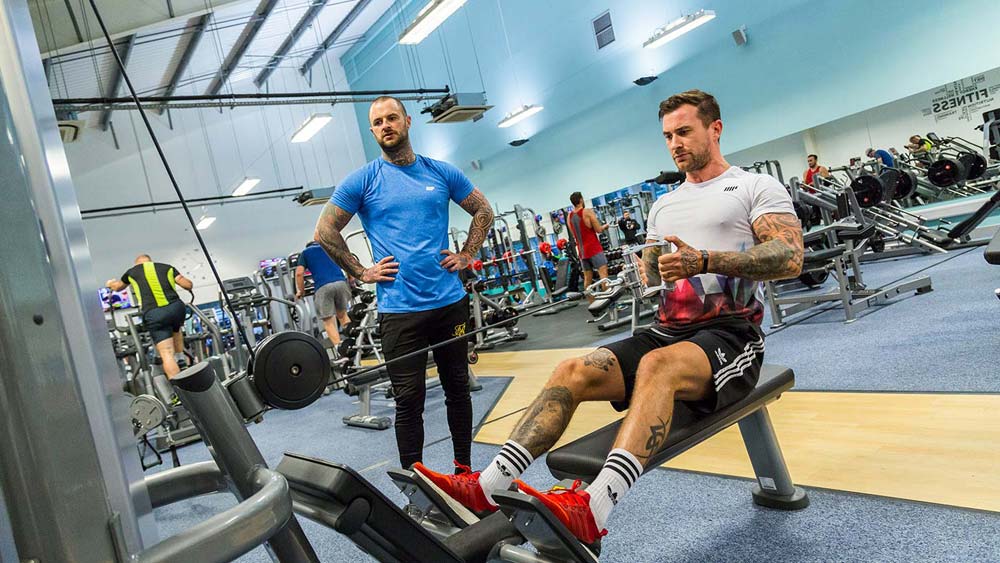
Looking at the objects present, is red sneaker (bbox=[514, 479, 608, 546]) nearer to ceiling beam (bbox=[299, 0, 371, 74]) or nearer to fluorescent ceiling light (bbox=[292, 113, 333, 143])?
fluorescent ceiling light (bbox=[292, 113, 333, 143])

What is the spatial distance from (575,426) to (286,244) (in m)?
12.8

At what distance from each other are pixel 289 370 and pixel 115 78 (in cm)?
1169

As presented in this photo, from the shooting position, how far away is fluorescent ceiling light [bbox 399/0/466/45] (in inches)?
258

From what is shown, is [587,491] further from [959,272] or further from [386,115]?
[959,272]

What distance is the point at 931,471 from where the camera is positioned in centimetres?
175

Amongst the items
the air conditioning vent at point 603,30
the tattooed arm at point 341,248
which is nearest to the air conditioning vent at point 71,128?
the tattooed arm at point 341,248

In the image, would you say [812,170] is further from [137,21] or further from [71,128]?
[137,21]

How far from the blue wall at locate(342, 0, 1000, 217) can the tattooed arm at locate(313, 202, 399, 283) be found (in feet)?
25.8

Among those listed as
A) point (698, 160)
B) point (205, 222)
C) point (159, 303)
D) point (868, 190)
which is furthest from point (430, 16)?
point (205, 222)

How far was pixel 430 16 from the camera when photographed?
6770 millimetres

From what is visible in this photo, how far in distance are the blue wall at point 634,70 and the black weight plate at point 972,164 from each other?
1671mm

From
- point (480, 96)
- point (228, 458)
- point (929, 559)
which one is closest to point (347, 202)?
point (228, 458)

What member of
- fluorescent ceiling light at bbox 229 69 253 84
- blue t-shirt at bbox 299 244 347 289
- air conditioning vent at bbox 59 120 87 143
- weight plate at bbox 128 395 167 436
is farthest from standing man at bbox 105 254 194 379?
fluorescent ceiling light at bbox 229 69 253 84

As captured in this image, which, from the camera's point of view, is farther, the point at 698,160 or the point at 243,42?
the point at 243,42
